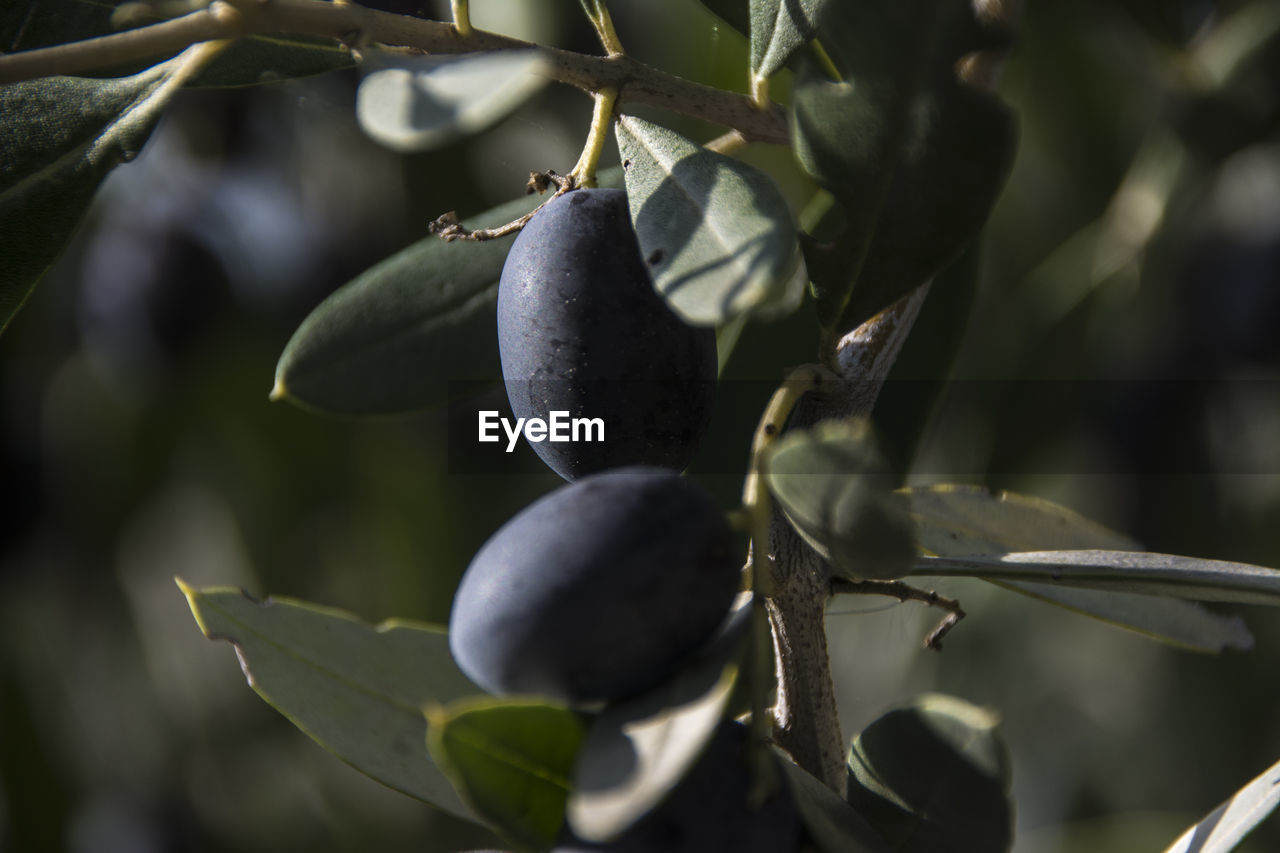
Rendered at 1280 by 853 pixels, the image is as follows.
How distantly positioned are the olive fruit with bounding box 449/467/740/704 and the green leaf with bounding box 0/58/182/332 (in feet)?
1.18

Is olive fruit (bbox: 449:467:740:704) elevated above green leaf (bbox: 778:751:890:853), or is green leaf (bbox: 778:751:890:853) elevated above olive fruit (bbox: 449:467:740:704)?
olive fruit (bbox: 449:467:740:704)

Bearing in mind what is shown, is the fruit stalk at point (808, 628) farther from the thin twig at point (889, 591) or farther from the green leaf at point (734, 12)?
the green leaf at point (734, 12)

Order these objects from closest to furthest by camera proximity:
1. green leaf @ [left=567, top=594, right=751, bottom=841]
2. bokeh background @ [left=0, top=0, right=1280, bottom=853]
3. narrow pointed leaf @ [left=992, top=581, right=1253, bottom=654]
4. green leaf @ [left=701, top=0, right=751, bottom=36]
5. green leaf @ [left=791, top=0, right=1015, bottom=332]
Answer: green leaf @ [left=567, top=594, right=751, bottom=841], green leaf @ [left=791, top=0, right=1015, bottom=332], narrow pointed leaf @ [left=992, top=581, right=1253, bottom=654], green leaf @ [left=701, top=0, right=751, bottom=36], bokeh background @ [left=0, top=0, right=1280, bottom=853]

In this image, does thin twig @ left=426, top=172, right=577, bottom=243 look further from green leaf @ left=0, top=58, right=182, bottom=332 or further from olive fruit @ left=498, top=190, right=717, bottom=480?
green leaf @ left=0, top=58, right=182, bottom=332

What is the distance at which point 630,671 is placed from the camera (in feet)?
1.44

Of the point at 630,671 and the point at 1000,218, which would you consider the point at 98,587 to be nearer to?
the point at 1000,218

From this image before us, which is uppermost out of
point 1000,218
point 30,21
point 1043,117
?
point 30,21

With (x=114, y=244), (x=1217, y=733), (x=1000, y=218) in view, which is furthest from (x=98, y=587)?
(x=1217, y=733)

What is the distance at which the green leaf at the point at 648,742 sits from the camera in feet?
1.26

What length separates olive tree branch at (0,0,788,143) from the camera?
20.0 inches

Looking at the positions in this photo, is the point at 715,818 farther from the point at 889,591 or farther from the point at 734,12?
the point at 734,12

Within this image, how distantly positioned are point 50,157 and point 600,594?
1.43 ft

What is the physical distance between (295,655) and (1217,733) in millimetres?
1504

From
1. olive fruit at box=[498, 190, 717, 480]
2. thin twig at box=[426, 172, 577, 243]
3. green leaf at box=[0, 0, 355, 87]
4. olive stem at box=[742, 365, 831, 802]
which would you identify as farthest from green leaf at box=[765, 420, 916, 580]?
green leaf at box=[0, 0, 355, 87]
